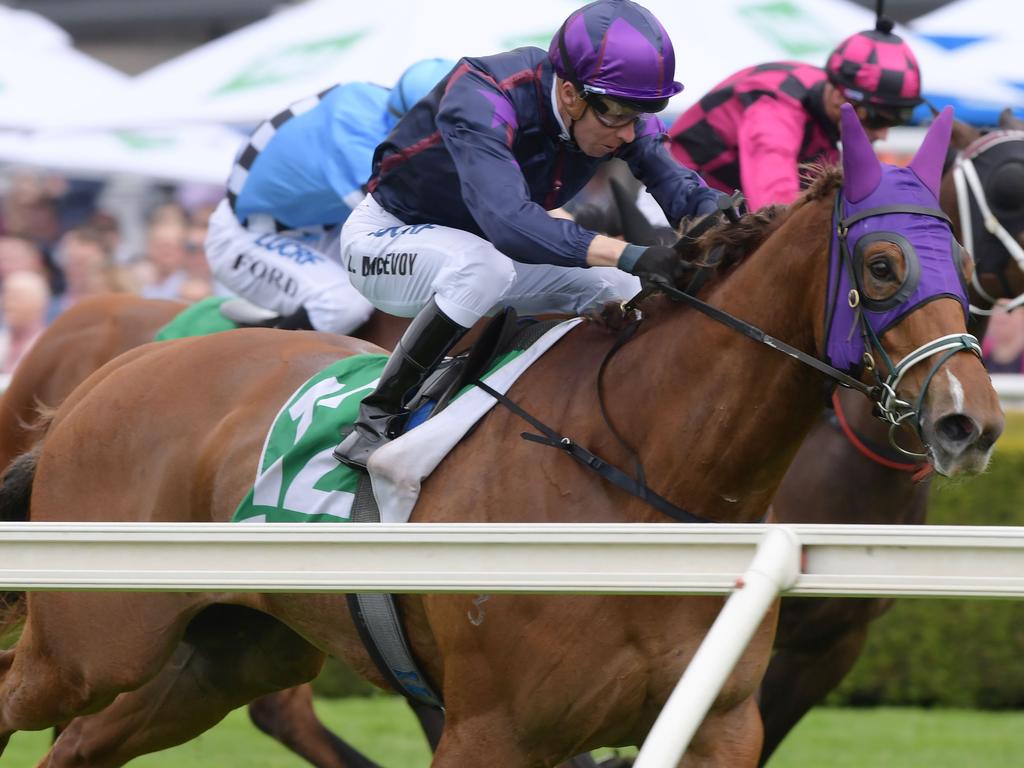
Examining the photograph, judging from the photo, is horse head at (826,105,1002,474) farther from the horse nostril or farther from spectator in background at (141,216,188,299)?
spectator in background at (141,216,188,299)

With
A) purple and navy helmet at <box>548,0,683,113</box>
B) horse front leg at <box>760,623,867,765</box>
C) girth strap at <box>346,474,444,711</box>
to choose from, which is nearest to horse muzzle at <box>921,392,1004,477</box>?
purple and navy helmet at <box>548,0,683,113</box>

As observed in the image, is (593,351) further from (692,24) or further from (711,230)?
(692,24)

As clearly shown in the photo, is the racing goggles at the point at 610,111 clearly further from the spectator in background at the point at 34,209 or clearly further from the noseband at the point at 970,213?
the spectator in background at the point at 34,209

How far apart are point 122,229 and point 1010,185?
662 cm

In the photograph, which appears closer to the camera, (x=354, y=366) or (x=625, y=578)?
(x=625, y=578)

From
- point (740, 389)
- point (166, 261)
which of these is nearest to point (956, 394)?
point (740, 389)

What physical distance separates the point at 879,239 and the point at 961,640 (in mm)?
4165

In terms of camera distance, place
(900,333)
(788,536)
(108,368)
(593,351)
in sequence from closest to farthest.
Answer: (788,536) → (900,333) → (593,351) → (108,368)

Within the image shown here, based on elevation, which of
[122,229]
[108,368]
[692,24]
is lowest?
[122,229]

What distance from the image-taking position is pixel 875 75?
490 cm

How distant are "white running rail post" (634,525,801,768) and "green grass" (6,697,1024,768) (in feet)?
A: 12.3

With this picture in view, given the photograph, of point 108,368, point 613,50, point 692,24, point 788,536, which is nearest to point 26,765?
point 108,368

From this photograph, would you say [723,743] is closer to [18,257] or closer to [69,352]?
[69,352]

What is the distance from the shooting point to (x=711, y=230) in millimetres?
3250
